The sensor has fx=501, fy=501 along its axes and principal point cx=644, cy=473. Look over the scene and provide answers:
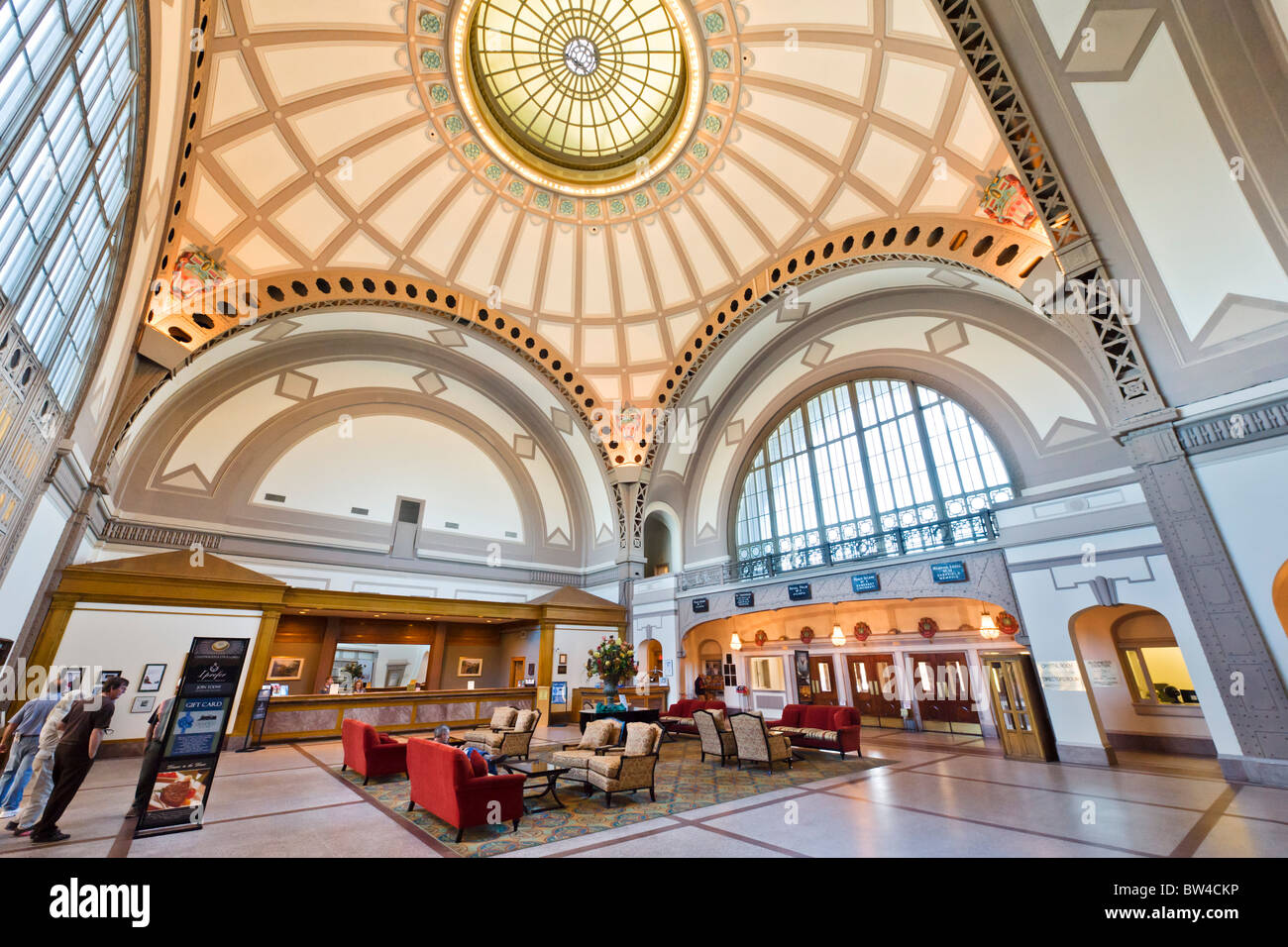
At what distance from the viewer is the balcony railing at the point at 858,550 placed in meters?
10.8

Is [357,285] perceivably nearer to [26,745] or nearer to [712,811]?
[26,745]

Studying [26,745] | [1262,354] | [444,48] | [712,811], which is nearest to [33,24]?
[26,745]

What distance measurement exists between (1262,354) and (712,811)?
9.28 m

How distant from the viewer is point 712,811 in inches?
232

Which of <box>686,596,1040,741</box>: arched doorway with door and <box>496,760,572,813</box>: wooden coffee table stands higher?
<box>686,596,1040,741</box>: arched doorway with door

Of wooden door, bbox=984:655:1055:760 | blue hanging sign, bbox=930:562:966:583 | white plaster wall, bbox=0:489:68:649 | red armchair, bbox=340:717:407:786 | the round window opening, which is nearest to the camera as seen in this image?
white plaster wall, bbox=0:489:68:649

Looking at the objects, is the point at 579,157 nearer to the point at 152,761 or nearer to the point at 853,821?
the point at 152,761

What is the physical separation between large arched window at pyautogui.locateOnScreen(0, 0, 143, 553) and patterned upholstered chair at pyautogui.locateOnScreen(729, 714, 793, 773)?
413 inches

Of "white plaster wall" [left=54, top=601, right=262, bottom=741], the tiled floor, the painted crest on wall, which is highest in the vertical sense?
the painted crest on wall

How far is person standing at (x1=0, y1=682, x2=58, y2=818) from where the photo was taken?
5129mm

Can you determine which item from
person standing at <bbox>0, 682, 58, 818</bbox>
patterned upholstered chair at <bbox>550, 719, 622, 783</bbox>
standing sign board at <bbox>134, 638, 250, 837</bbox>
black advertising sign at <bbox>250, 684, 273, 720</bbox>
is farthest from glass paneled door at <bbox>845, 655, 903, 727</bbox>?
person standing at <bbox>0, 682, 58, 818</bbox>

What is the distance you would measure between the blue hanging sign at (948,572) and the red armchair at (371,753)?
10612 millimetres

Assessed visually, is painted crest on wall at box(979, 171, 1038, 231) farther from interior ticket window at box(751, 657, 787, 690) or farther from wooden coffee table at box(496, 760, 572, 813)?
interior ticket window at box(751, 657, 787, 690)

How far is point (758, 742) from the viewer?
8516 millimetres
